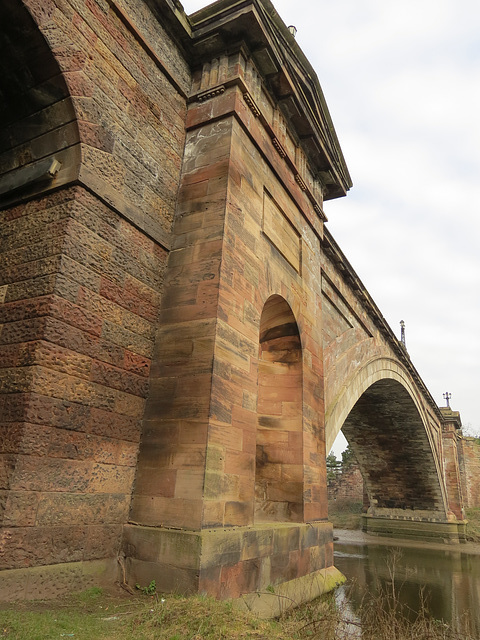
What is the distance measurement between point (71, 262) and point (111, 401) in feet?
3.66

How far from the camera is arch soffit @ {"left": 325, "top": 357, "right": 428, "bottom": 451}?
26.7ft

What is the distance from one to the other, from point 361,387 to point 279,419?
5717 mm

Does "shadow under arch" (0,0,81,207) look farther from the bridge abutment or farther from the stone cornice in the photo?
the bridge abutment

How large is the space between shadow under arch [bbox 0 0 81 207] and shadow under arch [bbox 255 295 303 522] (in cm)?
285

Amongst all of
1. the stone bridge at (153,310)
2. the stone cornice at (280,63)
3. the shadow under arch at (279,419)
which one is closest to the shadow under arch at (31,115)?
the stone bridge at (153,310)

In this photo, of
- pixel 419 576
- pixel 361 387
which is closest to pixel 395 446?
pixel 419 576

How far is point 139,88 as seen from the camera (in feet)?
14.7

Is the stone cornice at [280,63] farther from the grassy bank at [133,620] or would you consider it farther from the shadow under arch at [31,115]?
the grassy bank at [133,620]

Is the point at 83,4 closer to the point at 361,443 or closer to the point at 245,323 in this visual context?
the point at 245,323

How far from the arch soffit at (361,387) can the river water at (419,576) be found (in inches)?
89.5

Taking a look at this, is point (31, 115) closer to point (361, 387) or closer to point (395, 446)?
point (361, 387)

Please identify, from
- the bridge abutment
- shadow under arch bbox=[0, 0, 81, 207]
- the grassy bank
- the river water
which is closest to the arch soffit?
the river water

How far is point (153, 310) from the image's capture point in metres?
4.21

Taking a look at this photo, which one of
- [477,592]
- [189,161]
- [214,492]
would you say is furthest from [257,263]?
[477,592]
